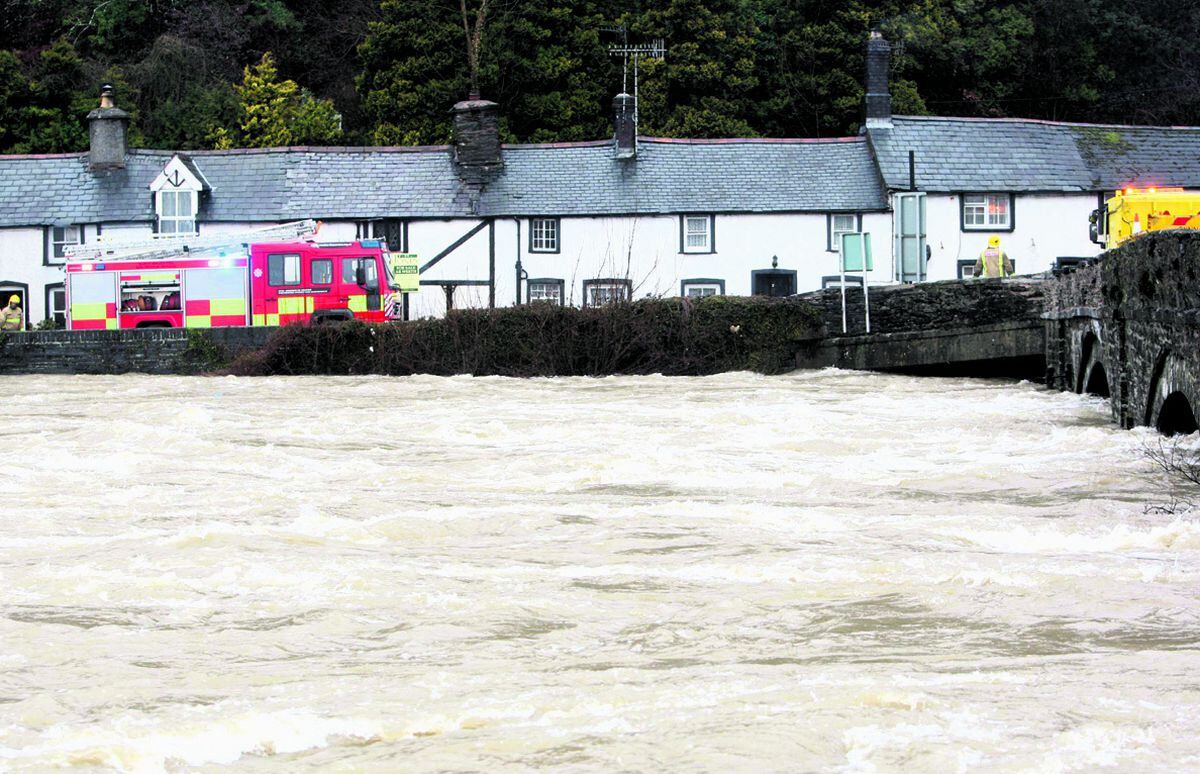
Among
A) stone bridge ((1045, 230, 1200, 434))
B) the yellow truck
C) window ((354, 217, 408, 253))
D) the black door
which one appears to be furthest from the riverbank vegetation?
window ((354, 217, 408, 253))

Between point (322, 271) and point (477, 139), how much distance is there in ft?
33.2

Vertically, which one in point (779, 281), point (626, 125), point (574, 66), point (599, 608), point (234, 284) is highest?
point (574, 66)

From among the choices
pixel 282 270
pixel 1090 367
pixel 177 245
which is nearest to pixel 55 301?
pixel 177 245

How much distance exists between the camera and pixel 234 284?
33.2m

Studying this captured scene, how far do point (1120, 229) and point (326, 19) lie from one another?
36798 millimetres

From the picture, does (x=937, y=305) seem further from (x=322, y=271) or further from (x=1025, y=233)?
(x=1025, y=233)

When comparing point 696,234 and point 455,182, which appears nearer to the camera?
point 696,234

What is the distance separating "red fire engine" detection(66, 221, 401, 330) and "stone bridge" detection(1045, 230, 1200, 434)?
1590cm

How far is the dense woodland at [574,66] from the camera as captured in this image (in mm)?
48156

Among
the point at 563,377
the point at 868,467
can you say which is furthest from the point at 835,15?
the point at 868,467

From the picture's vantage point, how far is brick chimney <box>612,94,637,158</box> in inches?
1642

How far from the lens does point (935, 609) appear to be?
26.6 ft

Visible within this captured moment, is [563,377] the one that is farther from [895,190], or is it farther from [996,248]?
[895,190]

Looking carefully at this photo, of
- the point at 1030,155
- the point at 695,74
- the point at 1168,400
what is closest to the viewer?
the point at 1168,400
